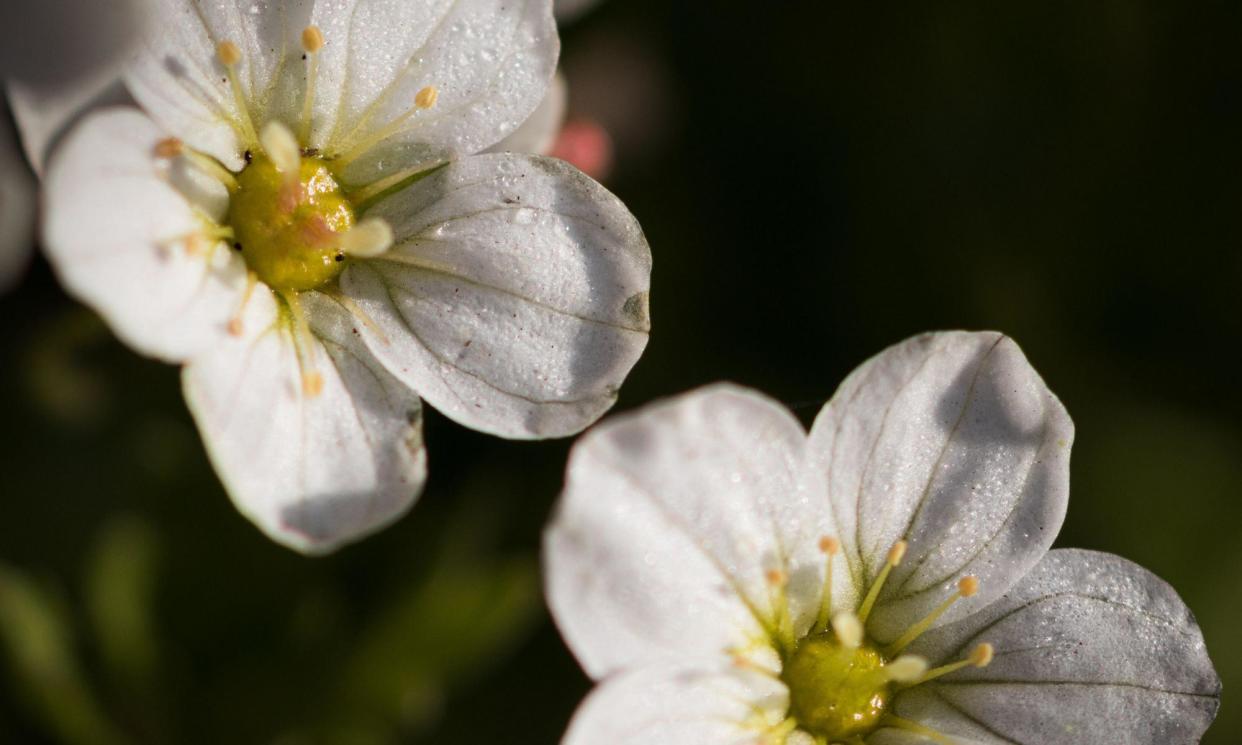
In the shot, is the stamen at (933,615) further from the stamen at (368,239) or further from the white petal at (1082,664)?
the stamen at (368,239)

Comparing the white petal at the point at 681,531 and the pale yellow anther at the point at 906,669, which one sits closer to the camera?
the white petal at the point at 681,531

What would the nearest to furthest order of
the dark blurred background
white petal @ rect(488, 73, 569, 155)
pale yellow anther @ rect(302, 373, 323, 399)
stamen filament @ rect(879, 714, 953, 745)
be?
1. pale yellow anther @ rect(302, 373, 323, 399)
2. stamen filament @ rect(879, 714, 953, 745)
3. white petal @ rect(488, 73, 569, 155)
4. the dark blurred background

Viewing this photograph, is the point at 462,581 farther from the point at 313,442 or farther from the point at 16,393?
the point at 16,393

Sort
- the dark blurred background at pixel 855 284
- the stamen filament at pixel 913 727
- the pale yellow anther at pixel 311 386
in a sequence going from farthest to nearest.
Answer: the dark blurred background at pixel 855 284 → the stamen filament at pixel 913 727 → the pale yellow anther at pixel 311 386

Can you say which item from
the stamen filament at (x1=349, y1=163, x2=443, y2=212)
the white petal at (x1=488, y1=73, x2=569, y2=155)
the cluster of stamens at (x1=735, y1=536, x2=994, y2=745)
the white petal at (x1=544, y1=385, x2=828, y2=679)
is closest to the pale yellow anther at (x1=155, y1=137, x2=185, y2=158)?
the stamen filament at (x1=349, y1=163, x2=443, y2=212)

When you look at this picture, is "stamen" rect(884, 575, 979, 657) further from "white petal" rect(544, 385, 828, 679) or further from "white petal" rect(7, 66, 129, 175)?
"white petal" rect(7, 66, 129, 175)

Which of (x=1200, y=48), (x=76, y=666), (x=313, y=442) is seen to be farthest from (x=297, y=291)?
(x=1200, y=48)

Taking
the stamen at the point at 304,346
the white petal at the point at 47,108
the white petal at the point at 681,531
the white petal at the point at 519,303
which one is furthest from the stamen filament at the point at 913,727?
the white petal at the point at 47,108
